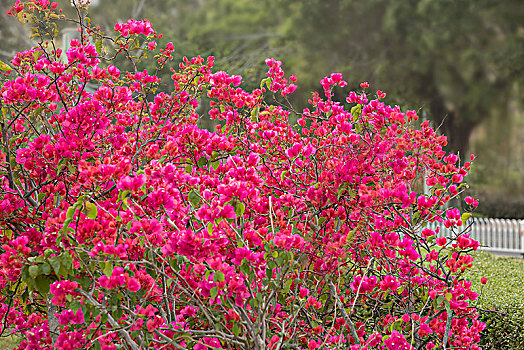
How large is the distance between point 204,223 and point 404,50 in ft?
49.5

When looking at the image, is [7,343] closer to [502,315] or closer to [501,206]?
[502,315]

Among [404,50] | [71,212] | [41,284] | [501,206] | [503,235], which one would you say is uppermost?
[404,50]

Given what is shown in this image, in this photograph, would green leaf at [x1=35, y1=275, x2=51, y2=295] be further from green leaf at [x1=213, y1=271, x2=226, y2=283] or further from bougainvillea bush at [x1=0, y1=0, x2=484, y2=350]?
green leaf at [x1=213, y1=271, x2=226, y2=283]

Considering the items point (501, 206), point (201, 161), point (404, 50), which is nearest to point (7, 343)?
point (201, 161)

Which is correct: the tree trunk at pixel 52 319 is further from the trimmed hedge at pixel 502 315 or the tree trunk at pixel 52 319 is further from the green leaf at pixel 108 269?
the trimmed hedge at pixel 502 315

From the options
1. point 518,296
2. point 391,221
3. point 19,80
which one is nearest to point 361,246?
point 391,221

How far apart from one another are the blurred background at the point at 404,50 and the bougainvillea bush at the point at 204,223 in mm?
10369

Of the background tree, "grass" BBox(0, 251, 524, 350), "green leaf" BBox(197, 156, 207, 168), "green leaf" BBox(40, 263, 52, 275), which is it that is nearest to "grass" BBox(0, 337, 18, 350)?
"grass" BBox(0, 251, 524, 350)

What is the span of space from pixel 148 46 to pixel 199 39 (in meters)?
15.1

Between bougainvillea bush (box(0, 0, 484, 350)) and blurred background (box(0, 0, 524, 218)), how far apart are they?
10.4 m

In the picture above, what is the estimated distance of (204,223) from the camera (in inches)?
77.3

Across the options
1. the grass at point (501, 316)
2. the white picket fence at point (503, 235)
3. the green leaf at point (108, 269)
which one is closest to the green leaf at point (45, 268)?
the green leaf at point (108, 269)

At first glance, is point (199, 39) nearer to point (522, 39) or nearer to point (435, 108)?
point (435, 108)

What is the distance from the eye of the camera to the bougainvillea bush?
5.95 feet
